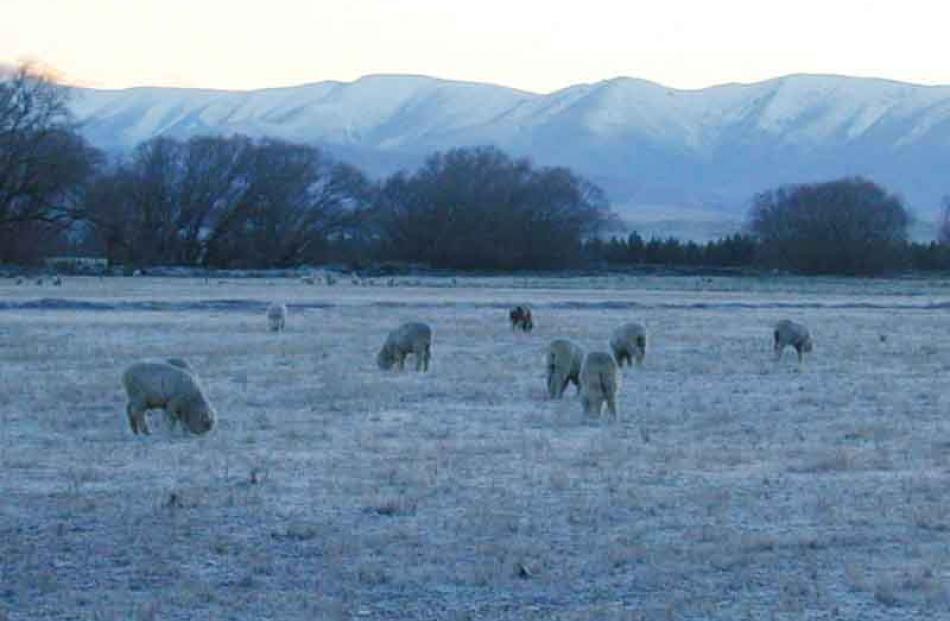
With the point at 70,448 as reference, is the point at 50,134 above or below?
above

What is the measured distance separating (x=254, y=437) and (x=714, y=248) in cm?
8970

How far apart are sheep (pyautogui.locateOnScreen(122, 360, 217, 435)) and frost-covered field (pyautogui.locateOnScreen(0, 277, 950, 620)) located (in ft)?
0.88

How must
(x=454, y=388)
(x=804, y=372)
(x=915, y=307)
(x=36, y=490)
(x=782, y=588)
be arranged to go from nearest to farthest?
(x=782, y=588) < (x=36, y=490) < (x=454, y=388) < (x=804, y=372) < (x=915, y=307)

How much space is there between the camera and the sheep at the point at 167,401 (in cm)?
1786

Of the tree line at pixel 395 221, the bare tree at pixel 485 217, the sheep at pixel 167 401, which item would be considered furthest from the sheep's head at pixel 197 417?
the bare tree at pixel 485 217

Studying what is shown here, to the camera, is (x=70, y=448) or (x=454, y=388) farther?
Answer: (x=454, y=388)

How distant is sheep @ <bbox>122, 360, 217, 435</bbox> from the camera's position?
1786 cm

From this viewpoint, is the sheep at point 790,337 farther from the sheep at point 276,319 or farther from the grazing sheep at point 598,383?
the sheep at point 276,319

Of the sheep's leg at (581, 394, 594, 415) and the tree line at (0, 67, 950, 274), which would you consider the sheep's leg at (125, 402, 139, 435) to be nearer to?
A: the sheep's leg at (581, 394, 594, 415)

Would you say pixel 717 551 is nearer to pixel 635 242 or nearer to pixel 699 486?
pixel 699 486

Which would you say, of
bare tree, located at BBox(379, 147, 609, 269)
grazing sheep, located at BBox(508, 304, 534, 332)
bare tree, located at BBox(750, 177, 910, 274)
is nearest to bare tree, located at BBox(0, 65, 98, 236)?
bare tree, located at BBox(379, 147, 609, 269)

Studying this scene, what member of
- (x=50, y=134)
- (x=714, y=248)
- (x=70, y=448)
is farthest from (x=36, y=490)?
(x=714, y=248)

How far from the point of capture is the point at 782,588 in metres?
10.4

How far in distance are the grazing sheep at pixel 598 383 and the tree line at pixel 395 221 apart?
67650 mm
